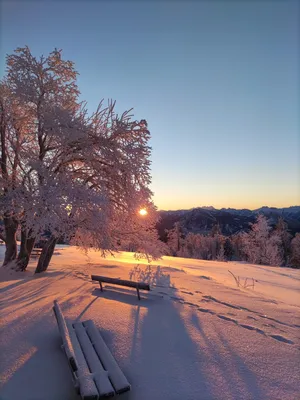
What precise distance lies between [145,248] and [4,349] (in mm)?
7688

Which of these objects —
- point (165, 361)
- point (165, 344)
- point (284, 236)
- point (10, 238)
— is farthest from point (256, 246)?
point (165, 361)

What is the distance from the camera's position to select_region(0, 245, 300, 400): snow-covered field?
3512 mm

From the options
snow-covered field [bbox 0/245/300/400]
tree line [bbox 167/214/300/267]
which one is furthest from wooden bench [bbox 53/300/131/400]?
tree line [bbox 167/214/300/267]

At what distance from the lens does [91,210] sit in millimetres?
9047

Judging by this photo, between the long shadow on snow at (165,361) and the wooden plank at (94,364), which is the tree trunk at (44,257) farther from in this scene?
the wooden plank at (94,364)

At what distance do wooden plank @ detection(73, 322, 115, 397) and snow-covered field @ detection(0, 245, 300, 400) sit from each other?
0.31 metres

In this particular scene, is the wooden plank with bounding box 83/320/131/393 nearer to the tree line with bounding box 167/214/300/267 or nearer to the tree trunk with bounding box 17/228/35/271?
the tree trunk with bounding box 17/228/35/271

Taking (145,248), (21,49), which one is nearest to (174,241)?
(145,248)

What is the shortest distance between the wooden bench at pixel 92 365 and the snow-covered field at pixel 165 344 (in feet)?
0.77

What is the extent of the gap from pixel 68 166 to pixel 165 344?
26.4 feet

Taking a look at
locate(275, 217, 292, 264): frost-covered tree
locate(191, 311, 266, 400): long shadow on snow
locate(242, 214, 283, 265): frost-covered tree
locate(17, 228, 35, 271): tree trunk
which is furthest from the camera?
locate(275, 217, 292, 264): frost-covered tree

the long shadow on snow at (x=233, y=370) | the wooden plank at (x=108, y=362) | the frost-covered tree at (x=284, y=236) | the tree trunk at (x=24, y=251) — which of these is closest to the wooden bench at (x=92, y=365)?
the wooden plank at (x=108, y=362)

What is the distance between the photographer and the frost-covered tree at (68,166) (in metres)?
8.52

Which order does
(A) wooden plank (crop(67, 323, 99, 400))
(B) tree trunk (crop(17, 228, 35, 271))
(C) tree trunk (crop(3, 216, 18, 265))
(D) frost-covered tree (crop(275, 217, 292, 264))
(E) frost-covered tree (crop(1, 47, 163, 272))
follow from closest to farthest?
(A) wooden plank (crop(67, 323, 99, 400)) < (E) frost-covered tree (crop(1, 47, 163, 272)) < (B) tree trunk (crop(17, 228, 35, 271)) < (C) tree trunk (crop(3, 216, 18, 265)) < (D) frost-covered tree (crop(275, 217, 292, 264))
